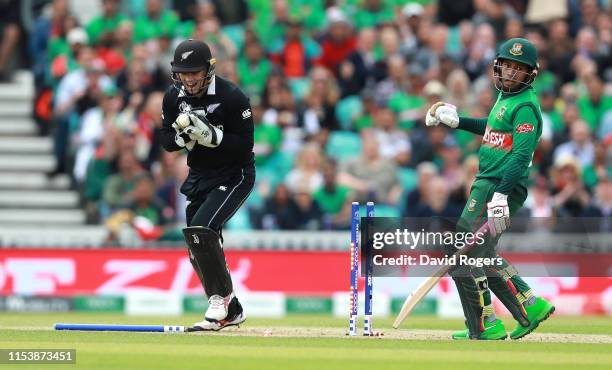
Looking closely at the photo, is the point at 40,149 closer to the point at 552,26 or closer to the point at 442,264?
the point at 552,26

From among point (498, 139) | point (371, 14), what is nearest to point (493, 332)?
point (498, 139)

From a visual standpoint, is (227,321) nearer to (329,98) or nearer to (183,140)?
→ (183,140)

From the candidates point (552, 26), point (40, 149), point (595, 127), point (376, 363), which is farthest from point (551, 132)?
point (376, 363)

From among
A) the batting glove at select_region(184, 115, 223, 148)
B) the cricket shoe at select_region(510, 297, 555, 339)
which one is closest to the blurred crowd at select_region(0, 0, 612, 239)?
the cricket shoe at select_region(510, 297, 555, 339)

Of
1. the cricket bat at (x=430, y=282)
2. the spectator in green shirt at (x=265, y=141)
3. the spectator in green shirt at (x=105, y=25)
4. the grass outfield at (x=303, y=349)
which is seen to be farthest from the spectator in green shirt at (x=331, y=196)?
the cricket bat at (x=430, y=282)

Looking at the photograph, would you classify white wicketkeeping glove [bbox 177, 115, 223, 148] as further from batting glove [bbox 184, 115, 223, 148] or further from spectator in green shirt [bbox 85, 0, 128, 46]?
spectator in green shirt [bbox 85, 0, 128, 46]

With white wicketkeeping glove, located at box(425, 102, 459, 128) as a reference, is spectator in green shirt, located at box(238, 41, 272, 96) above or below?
above

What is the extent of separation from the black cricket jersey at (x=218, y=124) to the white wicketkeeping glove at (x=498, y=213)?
2.05 meters

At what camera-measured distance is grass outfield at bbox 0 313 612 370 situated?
9.27m

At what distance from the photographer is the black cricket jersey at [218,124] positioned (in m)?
11.5

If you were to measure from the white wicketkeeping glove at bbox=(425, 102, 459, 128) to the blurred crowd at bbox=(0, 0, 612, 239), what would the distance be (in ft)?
20.0

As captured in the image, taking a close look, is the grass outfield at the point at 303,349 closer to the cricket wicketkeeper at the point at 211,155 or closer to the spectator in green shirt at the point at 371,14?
the cricket wicketkeeper at the point at 211,155

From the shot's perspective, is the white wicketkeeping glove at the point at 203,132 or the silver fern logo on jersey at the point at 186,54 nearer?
the white wicketkeeping glove at the point at 203,132

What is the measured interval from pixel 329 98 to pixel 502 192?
895 cm
